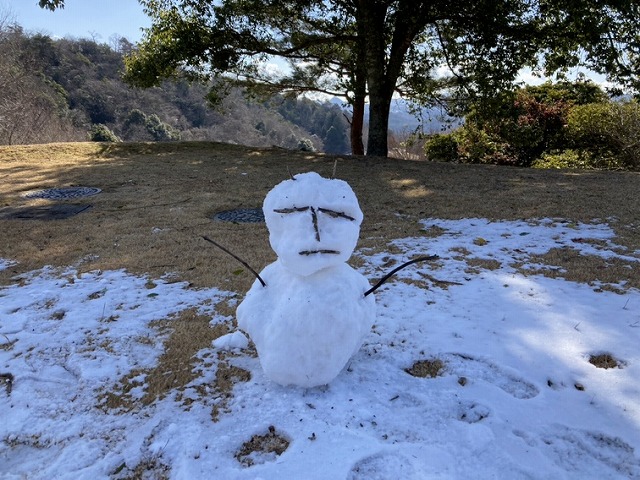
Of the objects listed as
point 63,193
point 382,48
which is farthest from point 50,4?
point 382,48

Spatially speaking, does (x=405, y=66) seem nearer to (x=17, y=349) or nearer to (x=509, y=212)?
(x=509, y=212)

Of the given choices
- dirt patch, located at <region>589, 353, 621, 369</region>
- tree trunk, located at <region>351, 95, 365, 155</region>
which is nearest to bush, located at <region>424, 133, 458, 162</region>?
tree trunk, located at <region>351, 95, 365, 155</region>

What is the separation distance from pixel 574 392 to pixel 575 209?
4368 mm

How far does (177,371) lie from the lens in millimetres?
2451

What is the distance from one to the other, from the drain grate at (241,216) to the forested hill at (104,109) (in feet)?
56.8

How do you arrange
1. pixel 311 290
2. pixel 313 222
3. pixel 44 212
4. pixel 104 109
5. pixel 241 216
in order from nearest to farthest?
pixel 313 222 < pixel 311 290 < pixel 241 216 < pixel 44 212 < pixel 104 109

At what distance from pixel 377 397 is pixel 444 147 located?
1363 centimetres

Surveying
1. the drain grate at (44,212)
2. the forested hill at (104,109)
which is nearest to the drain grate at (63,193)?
the drain grate at (44,212)

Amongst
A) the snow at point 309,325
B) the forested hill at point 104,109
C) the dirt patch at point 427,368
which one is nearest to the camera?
the snow at point 309,325

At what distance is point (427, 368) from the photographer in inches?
95.8

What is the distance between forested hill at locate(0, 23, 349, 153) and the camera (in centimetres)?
2267

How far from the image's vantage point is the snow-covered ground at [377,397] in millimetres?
1780

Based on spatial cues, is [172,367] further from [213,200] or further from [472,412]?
[213,200]

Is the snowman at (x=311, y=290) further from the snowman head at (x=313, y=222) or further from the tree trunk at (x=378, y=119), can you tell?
the tree trunk at (x=378, y=119)
